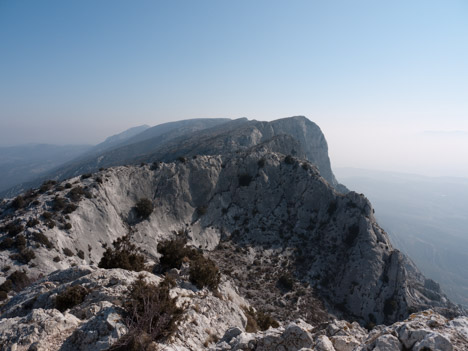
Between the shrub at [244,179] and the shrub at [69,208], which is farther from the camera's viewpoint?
the shrub at [244,179]

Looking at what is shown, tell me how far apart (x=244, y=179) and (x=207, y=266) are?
39166mm

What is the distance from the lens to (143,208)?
4303 cm

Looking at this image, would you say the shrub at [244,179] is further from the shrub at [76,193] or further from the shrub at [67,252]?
the shrub at [67,252]

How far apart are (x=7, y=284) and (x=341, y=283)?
44276mm

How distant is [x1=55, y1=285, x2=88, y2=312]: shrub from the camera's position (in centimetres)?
1234

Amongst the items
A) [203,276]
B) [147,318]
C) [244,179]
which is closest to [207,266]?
[203,276]

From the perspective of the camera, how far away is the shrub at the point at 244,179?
56172 mm

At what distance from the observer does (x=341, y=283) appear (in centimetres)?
4109

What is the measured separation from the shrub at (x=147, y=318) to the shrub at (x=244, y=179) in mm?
45146

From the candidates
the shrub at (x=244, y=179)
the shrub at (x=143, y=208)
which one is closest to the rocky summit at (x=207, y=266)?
A: the shrub at (x=143, y=208)

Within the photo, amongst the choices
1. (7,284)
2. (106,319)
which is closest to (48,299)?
(106,319)

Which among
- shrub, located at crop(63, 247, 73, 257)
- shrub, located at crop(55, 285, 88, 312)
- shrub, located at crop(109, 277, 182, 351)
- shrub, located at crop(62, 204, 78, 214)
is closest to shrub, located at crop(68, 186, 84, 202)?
shrub, located at crop(62, 204, 78, 214)

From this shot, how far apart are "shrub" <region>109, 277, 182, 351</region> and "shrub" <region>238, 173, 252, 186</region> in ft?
148

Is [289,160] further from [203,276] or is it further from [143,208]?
[203,276]
